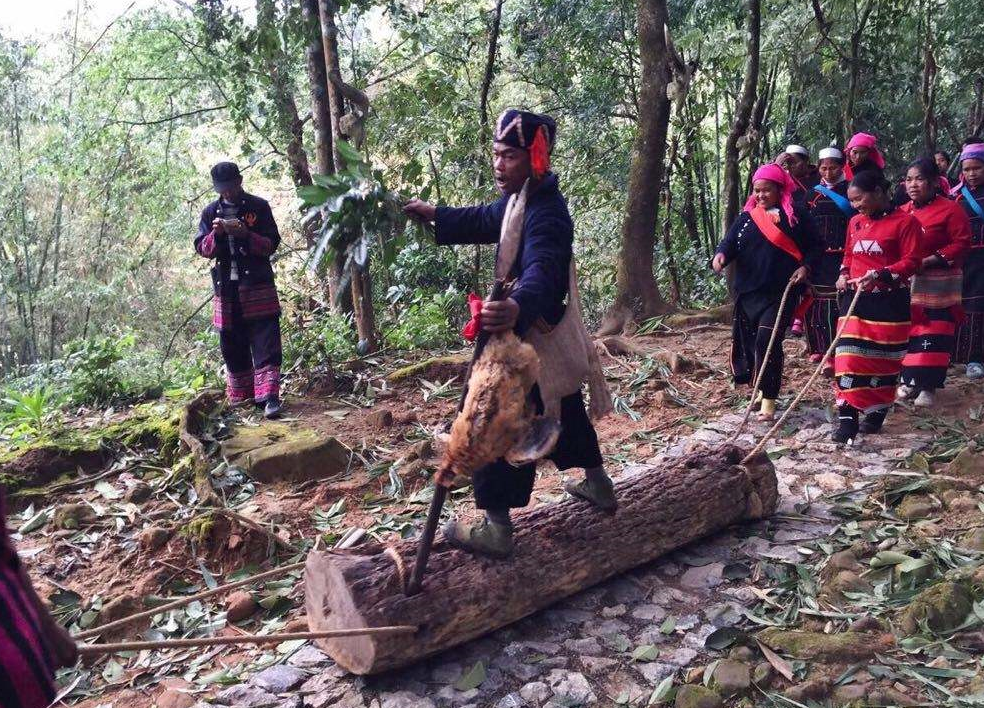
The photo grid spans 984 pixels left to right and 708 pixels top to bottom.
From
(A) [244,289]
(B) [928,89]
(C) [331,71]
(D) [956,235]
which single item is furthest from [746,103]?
(A) [244,289]

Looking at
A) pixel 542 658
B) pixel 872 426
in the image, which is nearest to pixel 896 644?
pixel 542 658

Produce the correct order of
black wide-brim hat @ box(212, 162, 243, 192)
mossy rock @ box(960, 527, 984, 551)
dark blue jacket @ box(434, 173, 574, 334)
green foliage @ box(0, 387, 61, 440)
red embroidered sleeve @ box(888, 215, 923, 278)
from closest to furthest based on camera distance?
dark blue jacket @ box(434, 173, 574, 334) → mossy rock @ box(960, 527, 984, 551) → red embroidered sleeve @ box(888, 215, 923, 278) → black wide-brim hat @ box(212, 162, 243, 192) → green foliage @ box(0, 387, 61, 440)

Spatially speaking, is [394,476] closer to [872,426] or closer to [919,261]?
[872,426]

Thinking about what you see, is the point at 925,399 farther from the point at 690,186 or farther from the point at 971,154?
the point at 690,186

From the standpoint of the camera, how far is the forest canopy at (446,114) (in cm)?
845

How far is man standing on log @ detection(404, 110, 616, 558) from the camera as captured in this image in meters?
3.29

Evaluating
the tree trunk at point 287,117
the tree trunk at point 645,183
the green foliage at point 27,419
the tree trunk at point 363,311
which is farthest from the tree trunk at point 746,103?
the green foliage at point 27,419

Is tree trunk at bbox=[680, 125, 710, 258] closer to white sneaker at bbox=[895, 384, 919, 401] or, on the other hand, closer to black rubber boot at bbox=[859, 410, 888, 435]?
white sneaker at bbox=[895, 384, 919, 401]

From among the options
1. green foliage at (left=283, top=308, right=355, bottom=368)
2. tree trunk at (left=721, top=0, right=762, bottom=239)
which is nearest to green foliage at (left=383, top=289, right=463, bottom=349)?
green foliage at (left=283, top=308, right=355, bottom=368)

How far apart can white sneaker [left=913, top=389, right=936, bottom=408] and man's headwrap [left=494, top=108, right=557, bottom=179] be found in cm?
443

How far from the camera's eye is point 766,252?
601cm

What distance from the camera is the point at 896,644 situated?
3209 mm

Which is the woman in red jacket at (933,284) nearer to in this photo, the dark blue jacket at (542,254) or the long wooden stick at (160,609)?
the dark blue jacket at (542,254)

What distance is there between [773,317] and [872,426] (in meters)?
1.04
